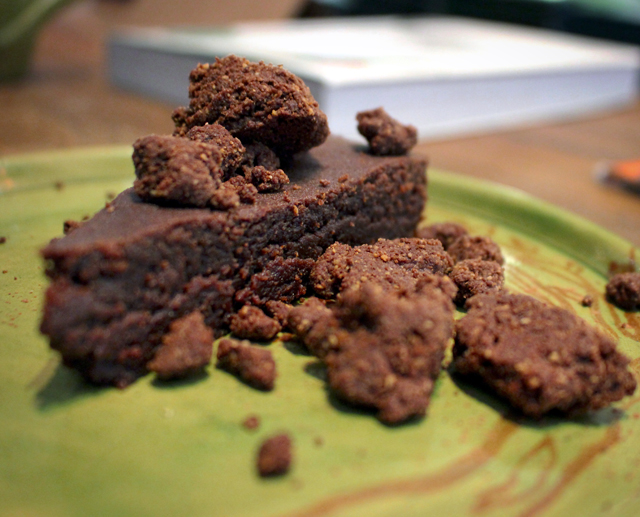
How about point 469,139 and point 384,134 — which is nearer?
point 384,134

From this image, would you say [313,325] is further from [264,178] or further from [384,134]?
[384,134]

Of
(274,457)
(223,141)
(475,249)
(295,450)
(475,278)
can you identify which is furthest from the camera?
(475,249)

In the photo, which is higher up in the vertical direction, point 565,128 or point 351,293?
point 351,293

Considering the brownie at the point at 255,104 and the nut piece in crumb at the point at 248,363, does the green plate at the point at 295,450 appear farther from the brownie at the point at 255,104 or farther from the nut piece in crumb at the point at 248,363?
the brownie at the point at 255,104

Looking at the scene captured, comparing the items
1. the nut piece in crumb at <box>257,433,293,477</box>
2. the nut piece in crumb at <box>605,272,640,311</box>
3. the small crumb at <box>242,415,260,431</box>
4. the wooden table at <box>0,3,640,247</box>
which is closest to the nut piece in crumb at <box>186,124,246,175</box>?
the small crumb at <box>242,415,260,431</box>

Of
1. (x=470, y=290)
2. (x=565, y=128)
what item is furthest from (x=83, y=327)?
(x=565, y=128)

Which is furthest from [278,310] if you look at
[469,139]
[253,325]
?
[469,139]

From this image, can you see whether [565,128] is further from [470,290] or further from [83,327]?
[83,327]
